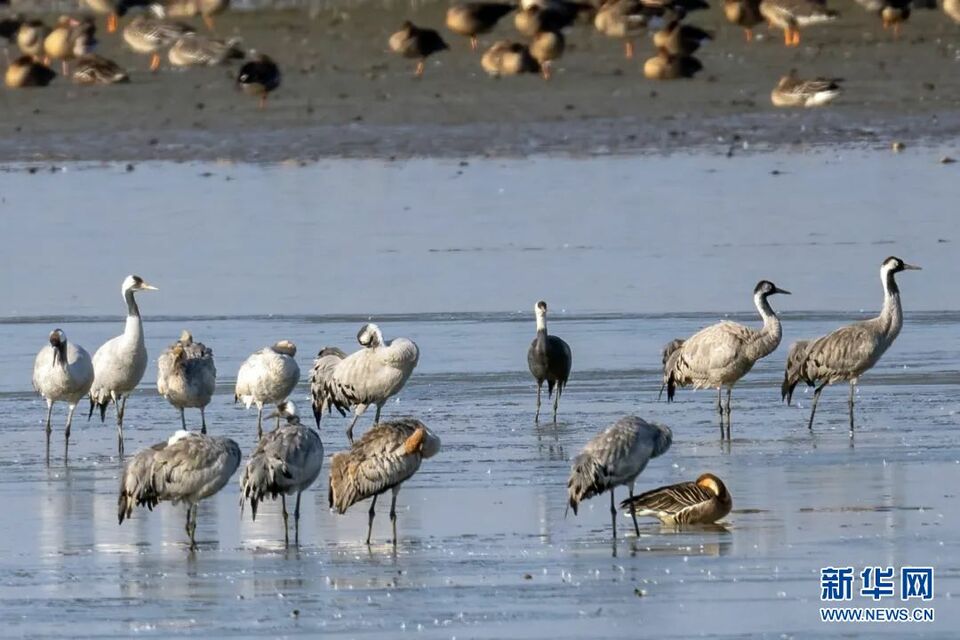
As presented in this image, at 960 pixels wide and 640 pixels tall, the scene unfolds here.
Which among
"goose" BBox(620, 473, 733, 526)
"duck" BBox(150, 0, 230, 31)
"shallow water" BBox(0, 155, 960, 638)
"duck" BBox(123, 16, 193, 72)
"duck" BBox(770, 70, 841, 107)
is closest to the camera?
"shallow water" BBox(0, 155, 960, 638)

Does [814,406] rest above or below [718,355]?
below

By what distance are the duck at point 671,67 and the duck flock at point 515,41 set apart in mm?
14

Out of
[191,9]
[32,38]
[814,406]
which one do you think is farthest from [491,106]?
[814,406]

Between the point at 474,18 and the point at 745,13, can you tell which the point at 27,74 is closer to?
the point at 474,18

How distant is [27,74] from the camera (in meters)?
34.3

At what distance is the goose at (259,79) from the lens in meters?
32.0

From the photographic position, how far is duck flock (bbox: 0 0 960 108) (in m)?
33.2

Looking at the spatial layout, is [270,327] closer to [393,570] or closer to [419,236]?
[419,236]

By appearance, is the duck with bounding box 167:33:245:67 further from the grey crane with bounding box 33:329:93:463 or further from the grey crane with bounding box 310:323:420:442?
the grey crane with bounding box 33:329:93:463

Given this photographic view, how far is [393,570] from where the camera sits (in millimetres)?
9953

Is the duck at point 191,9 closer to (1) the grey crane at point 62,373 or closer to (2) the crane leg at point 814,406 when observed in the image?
(1) the grey crane at point 62,373

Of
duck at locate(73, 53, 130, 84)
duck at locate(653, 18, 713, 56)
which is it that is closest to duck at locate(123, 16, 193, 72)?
duck at locate(73, 53, 130, 84)

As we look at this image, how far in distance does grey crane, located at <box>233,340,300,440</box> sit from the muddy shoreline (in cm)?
1434

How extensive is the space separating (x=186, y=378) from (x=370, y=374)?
1097 millimetres
